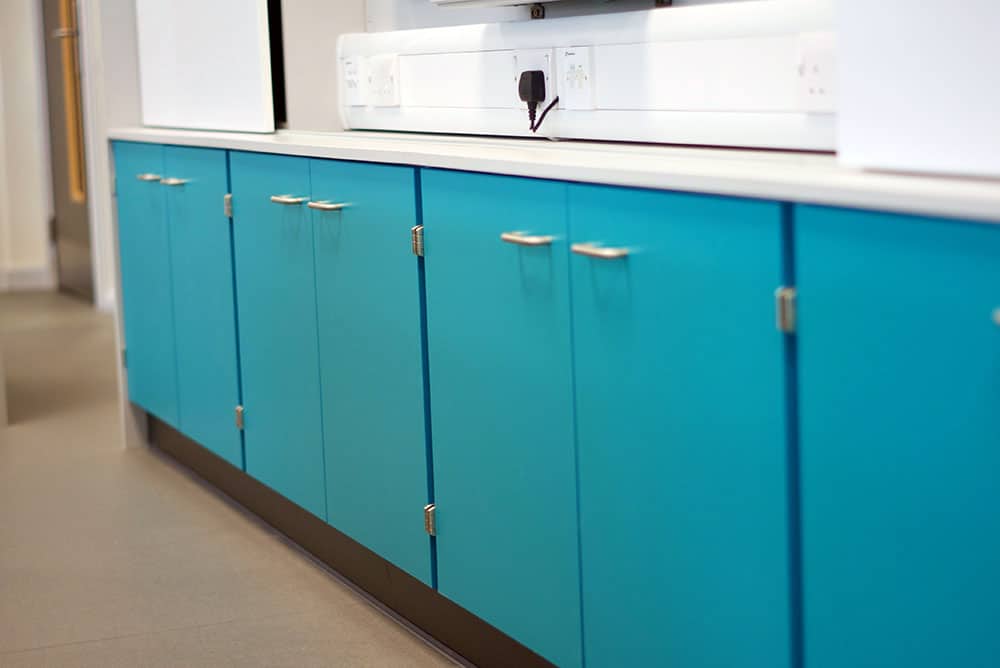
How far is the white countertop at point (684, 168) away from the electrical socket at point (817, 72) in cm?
7

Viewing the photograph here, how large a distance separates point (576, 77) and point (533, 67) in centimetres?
13

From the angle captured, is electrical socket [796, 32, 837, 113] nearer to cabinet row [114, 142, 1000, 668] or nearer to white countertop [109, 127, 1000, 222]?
white countertop [109, 127, 1000, 222]

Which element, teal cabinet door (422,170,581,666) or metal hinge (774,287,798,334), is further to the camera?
teal cabinet door (422,170,581,666)

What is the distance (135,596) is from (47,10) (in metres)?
4.67

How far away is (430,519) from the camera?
7.30ft

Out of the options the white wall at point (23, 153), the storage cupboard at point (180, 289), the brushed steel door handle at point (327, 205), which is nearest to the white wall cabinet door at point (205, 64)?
the storage cupboard at point (180, 289)

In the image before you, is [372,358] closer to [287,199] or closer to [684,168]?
[287,199]

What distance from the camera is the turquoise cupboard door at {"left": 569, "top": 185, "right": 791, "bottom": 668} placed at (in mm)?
1465

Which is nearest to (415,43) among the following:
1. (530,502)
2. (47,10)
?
(530,502)

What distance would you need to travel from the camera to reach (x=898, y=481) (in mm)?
1307

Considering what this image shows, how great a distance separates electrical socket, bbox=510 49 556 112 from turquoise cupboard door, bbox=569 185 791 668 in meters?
0.72

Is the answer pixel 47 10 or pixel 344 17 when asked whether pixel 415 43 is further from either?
pixel 47 10

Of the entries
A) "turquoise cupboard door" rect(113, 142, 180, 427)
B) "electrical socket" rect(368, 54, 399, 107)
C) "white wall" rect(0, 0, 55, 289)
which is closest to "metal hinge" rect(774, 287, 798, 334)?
"electrical socket" rect(368, 54, 399, 107)

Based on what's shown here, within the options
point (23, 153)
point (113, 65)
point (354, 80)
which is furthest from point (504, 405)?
point (23, 153)
